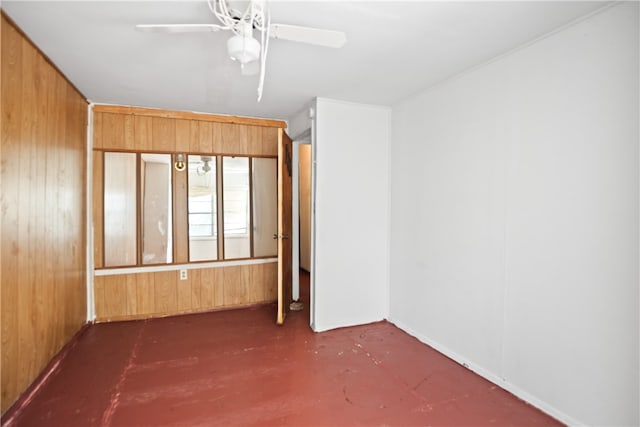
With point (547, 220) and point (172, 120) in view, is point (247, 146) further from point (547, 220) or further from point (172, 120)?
point (547, 220)

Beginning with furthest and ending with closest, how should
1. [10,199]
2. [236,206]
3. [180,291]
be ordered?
[236,206] < [180,291] < [10,199]

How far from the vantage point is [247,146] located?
4.01 metres

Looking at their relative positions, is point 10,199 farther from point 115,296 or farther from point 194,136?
point 194,136

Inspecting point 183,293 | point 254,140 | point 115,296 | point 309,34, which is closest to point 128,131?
point 254,140

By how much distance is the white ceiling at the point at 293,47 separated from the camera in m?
1.77

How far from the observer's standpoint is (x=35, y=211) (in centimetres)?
223

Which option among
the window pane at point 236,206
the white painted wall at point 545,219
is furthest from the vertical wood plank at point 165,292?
the white painted wall at point 545,219

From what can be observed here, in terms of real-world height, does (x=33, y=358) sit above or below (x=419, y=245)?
below

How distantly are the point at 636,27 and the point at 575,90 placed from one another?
1.16 feet

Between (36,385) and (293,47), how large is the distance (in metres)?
2.91

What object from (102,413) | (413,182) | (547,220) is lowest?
(102,413)

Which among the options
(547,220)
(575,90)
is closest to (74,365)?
(547,220)

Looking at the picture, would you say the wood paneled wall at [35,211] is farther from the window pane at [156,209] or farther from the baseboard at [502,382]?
the baseboard at [502,382]

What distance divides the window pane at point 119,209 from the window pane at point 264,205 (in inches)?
52.6
